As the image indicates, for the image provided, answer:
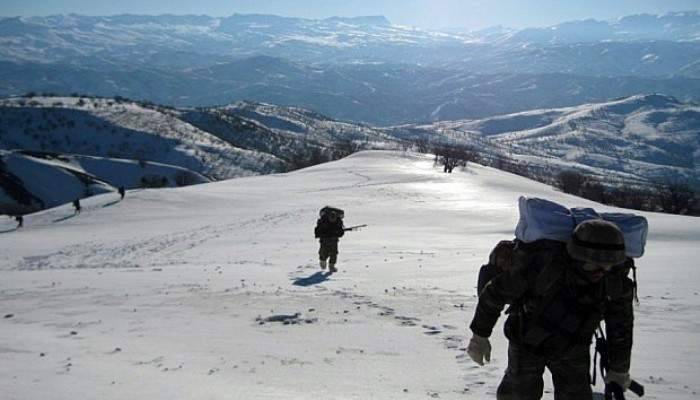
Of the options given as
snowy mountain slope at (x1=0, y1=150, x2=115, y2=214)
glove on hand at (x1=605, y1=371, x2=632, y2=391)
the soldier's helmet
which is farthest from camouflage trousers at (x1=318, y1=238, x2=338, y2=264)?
snowy mountain slope at (x1=0, y1=150, x2=115, y2=214)

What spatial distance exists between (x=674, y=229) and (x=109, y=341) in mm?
25848

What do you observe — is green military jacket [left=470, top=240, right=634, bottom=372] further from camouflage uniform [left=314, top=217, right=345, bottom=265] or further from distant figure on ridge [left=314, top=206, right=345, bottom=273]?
camouflage uniform [left=314, top=217, right=345, bottom=265]

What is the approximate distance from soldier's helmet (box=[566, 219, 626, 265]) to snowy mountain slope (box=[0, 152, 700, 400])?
2.37 metres

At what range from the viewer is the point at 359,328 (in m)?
9.31

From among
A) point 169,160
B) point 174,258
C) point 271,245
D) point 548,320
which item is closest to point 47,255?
point 174,258

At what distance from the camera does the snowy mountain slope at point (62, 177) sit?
116500 millimetres

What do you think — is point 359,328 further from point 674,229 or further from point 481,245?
point 674,229

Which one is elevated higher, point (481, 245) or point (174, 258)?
point (481, 245)

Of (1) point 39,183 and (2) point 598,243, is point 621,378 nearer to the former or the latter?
(2) point 598,243

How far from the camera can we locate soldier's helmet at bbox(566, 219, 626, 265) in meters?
4.29

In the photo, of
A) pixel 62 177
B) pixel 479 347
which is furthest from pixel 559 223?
pixel 62 177

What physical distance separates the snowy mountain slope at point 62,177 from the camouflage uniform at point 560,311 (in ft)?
354

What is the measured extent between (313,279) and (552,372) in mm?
10374

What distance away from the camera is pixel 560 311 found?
14.9 ft
